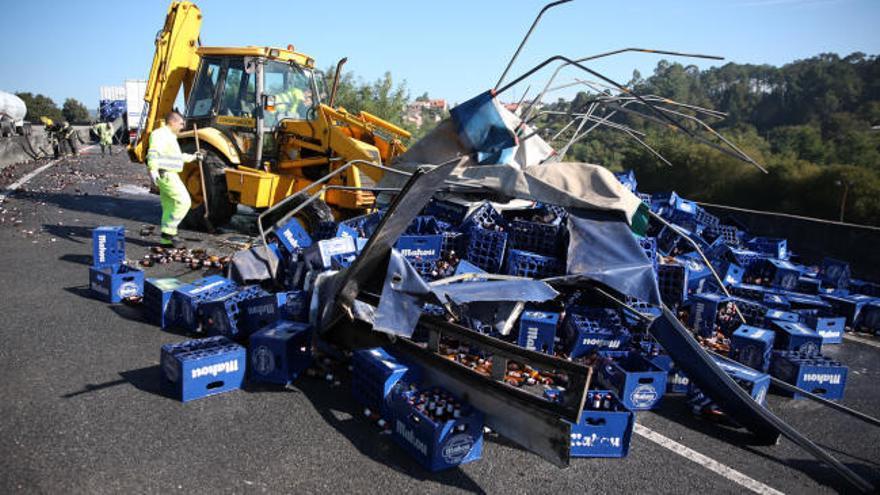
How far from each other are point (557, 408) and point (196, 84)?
31.8 feet

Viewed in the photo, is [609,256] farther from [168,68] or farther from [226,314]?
[168,68]

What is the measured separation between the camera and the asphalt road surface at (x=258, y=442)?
3303mm

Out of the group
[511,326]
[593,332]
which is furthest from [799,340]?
[511,326]

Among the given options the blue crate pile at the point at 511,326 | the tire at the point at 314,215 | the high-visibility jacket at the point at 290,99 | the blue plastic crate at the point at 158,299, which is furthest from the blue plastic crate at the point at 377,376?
the high-visibility jacket at the point at 290,99

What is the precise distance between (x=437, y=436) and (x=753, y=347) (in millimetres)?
3650

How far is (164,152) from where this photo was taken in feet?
27.7

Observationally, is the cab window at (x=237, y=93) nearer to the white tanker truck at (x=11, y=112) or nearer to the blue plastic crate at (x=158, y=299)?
the blue plastic crate at (x=158, y=299)

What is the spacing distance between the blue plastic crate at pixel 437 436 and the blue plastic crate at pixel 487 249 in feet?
8.64

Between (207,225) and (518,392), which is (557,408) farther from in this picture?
(207,225)

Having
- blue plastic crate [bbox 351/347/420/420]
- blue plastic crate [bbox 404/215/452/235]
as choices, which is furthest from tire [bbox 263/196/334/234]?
blue plastic crate [bbox 351/347/420/420]

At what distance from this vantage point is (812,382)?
5.08 meters

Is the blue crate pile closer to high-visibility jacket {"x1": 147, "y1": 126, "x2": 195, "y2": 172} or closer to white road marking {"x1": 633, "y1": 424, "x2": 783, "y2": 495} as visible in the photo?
white road marking {"x1": 633, "y1": 424, "x2": 783, "y2": 495}

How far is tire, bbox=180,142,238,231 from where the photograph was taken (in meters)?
9.45

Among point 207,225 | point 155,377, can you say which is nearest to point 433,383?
point 155,377
